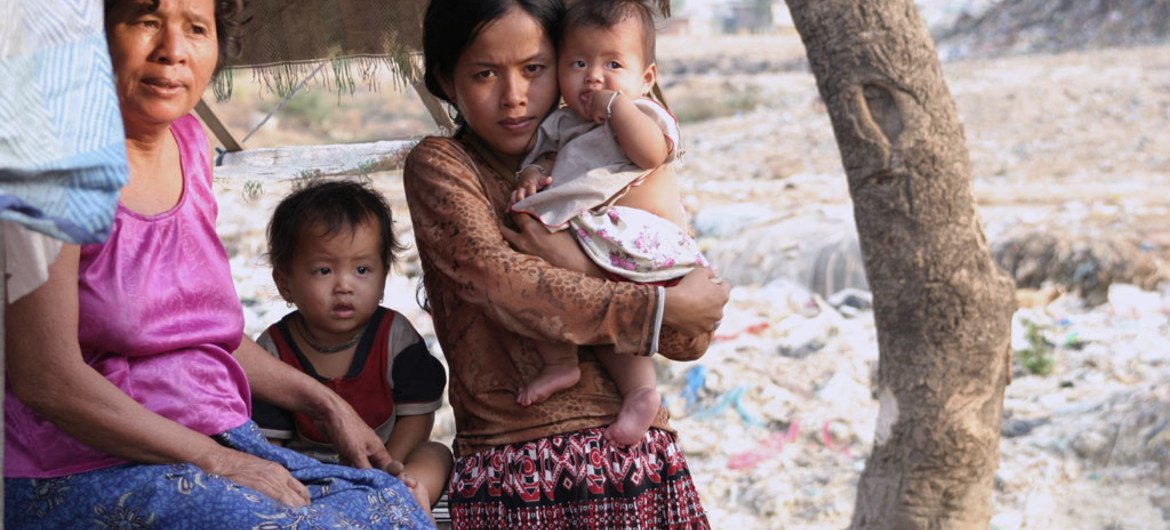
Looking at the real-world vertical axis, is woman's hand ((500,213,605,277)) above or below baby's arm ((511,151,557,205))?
below

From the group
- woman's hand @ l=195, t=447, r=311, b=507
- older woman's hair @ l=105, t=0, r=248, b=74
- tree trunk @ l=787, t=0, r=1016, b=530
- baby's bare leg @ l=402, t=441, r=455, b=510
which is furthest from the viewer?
tree trunk @ l=787, t=0, r=1016, b=530

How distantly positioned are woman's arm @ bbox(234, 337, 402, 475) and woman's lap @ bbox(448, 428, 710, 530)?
0.59 ft

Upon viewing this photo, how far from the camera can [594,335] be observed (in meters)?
2.38

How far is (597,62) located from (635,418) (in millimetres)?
707

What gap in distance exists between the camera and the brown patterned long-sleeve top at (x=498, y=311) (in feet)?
7.76

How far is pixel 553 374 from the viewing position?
2.47 m

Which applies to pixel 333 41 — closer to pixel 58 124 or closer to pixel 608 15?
pixel 608 15

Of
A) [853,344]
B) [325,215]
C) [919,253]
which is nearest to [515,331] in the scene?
[325,215]

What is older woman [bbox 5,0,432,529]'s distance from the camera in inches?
75.0

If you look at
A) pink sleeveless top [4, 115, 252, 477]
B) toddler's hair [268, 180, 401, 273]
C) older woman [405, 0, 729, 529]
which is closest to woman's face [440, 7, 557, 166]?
older woman [405, 0, 729, 529]

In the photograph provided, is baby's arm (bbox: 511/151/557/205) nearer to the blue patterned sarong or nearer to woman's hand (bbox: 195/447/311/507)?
woman's hand (bbox: 195/447/311/507)

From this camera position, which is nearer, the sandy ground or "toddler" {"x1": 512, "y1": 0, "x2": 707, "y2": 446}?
"toddler" {"x1": 512, "y1": 0, "x2": 707, "y2": 446}

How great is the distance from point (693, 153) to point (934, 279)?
10200 millimetres

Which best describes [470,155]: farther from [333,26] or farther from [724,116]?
[724,116]
